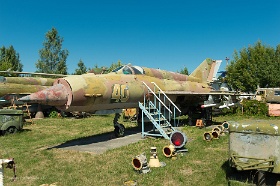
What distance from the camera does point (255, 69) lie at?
129ft

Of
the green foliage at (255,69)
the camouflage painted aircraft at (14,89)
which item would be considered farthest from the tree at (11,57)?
the green foliage at (255,69)

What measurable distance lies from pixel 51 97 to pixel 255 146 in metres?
6.66

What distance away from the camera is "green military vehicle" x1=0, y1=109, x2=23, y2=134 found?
13.8 metres

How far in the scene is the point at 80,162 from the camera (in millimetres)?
8484

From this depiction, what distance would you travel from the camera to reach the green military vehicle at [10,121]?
13.8m

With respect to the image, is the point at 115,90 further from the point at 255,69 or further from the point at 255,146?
the point at 255,69

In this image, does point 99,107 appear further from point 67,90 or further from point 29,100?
point 29,100

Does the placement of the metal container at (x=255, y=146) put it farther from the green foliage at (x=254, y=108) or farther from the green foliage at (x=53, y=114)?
the green foliage at (x=53, y=114)

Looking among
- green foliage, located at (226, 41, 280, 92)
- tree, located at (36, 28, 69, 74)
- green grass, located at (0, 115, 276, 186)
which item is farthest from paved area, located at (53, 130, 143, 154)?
tree, located at (36, 28, 69, 74)

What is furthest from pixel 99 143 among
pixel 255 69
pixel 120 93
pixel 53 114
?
pixel 255 69

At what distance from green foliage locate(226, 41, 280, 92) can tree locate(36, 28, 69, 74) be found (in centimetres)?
3297

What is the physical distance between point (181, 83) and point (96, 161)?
33.0ft

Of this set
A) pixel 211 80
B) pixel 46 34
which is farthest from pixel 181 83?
pixel 46 34

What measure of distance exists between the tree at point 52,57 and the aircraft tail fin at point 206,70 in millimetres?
39802
